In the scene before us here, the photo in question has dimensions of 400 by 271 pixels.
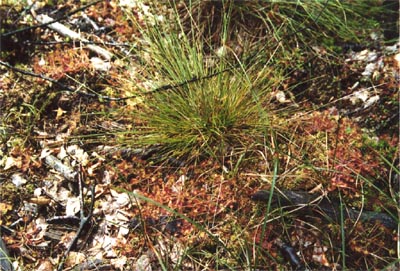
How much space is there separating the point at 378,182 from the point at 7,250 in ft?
7.70

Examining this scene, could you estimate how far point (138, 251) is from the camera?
2.38m

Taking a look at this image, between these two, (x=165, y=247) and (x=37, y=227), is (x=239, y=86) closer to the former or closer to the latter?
(x=165, y=247)

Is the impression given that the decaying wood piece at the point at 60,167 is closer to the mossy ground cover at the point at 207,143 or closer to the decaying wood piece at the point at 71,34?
the mossy ground cover at the point at 207,143

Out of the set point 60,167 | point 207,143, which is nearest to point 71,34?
point 60,167

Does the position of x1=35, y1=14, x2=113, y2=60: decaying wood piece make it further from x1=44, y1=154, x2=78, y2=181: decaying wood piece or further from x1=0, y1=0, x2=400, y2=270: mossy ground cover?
x1=44, y1=154, x2=78, y2=181: decaying wood piece

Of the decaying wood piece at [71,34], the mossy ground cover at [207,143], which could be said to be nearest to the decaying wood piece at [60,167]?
the mossy ground cover at [207,143]

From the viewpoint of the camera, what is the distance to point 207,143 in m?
2.62

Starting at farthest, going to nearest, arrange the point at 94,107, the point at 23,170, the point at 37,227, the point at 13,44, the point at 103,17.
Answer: the point at 103,17 < the point at 13,44 < the point at 94,107 < the point at 23,170 < the point at 37,227

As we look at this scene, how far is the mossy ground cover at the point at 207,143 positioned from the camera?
2316mm

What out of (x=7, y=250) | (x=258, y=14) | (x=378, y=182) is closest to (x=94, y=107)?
(x=7, y=250)

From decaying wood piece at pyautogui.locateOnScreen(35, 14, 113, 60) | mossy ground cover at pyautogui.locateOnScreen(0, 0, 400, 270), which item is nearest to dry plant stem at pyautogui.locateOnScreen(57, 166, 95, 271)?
mossy ground cover at pyautogui.locateOnScreen(0, 0, 400, 270)

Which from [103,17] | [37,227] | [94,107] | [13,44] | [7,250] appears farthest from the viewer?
[103,17]

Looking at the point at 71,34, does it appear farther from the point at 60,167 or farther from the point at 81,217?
the point at 81,217

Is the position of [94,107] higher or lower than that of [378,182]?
higher
